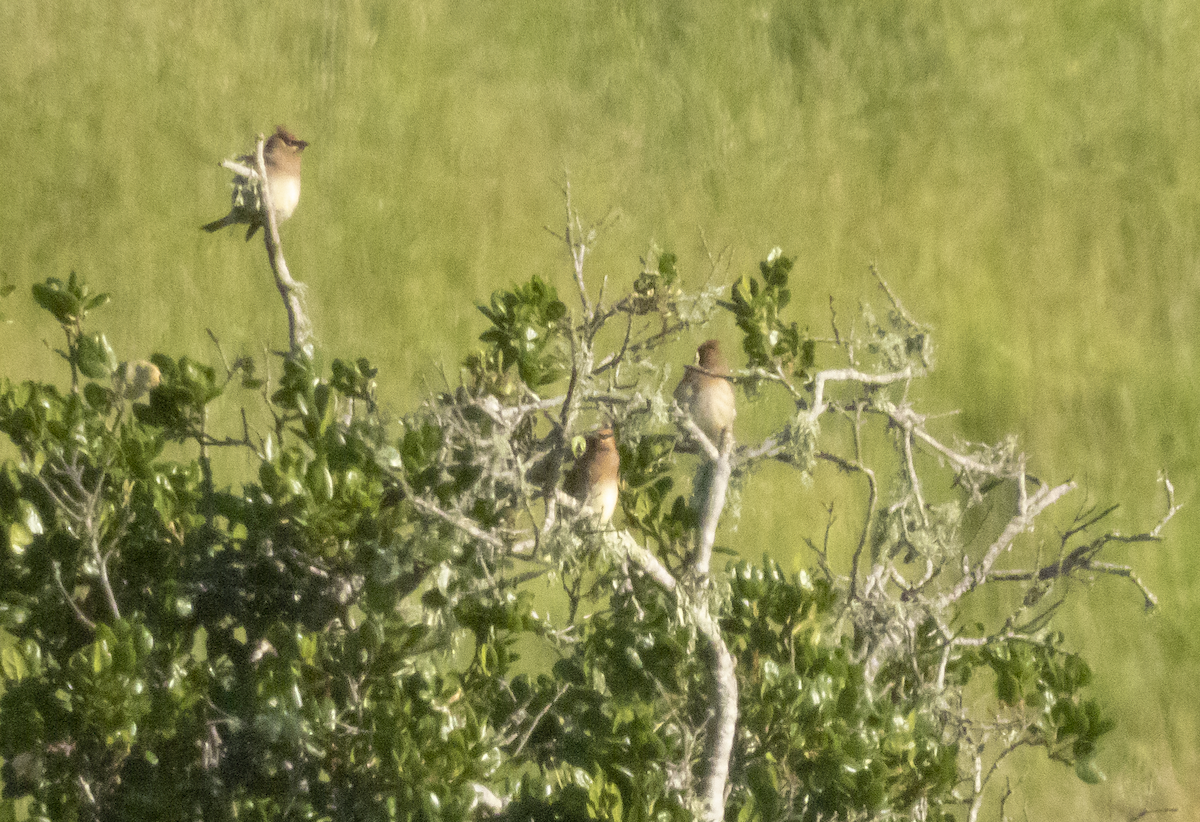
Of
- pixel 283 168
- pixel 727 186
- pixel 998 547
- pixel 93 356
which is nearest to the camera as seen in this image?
pixel 93 356

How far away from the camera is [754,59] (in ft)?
9.37

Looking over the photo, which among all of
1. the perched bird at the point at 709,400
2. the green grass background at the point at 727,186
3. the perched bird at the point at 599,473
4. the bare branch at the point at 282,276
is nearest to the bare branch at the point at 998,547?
the perched bird at the point at 709,400

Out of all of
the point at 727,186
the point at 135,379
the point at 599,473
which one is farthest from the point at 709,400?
the point at 727,186

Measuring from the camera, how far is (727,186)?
282 cm

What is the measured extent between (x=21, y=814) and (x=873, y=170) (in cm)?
275

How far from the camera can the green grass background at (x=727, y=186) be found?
101 inches

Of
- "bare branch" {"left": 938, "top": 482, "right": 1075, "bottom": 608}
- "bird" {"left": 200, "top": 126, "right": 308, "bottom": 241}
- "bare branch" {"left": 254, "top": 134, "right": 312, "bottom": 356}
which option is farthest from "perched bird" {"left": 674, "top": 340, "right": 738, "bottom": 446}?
"bird" {"left": 200, "top": 126, "right": 308, "bottom": 241}

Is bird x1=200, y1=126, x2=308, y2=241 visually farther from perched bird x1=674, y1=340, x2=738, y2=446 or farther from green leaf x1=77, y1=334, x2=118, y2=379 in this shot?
perched bird x1=674, y1=340, x2=738, y2=446

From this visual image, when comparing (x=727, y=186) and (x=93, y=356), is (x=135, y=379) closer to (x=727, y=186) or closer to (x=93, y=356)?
(x=93, y=356)

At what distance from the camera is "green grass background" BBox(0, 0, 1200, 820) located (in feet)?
8.40

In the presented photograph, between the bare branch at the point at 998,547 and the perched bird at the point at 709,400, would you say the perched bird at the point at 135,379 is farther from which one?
the bare branch at the point at 998,547

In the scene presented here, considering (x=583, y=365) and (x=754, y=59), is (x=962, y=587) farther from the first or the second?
(x=754, y=59)

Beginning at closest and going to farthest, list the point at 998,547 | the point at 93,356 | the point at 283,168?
the point at 93,356
the point at 998,547
the point at 283,168

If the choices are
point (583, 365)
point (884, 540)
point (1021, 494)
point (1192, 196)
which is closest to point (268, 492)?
point (583, 365)
